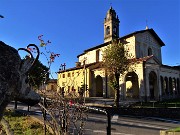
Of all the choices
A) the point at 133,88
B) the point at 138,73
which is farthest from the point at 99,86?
the point at 138,73

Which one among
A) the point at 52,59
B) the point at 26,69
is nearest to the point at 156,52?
the point at 52,59

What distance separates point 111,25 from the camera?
140 ft

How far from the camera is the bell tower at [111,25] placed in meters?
42.7

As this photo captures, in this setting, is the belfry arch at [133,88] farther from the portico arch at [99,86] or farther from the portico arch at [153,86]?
the portico arch at [99,86]

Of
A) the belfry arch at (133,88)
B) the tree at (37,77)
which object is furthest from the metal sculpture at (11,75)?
the belfry arch at (133,88)

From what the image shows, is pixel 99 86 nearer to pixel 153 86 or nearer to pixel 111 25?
pixel 153 86

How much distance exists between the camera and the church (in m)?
31.5

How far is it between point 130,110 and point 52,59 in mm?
17363

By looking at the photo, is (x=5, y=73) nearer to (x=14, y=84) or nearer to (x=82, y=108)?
(x=14, y=84)

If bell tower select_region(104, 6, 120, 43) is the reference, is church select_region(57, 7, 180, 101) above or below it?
below

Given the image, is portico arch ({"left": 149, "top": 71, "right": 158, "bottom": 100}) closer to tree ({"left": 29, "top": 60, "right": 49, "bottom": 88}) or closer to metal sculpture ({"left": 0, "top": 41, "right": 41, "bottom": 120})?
tree ({"left": 29, "top": 60, "right": 49, "bottom": 88})

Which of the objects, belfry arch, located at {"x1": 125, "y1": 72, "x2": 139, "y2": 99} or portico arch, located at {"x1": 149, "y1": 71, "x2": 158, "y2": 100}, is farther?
belfry arch, located at {"x1": 125, "y1": 72, "x2": 139, "y2": 99}

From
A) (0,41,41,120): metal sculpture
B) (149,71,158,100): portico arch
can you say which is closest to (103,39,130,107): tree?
(149,71,158,100): portico arch

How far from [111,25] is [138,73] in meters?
14.4
